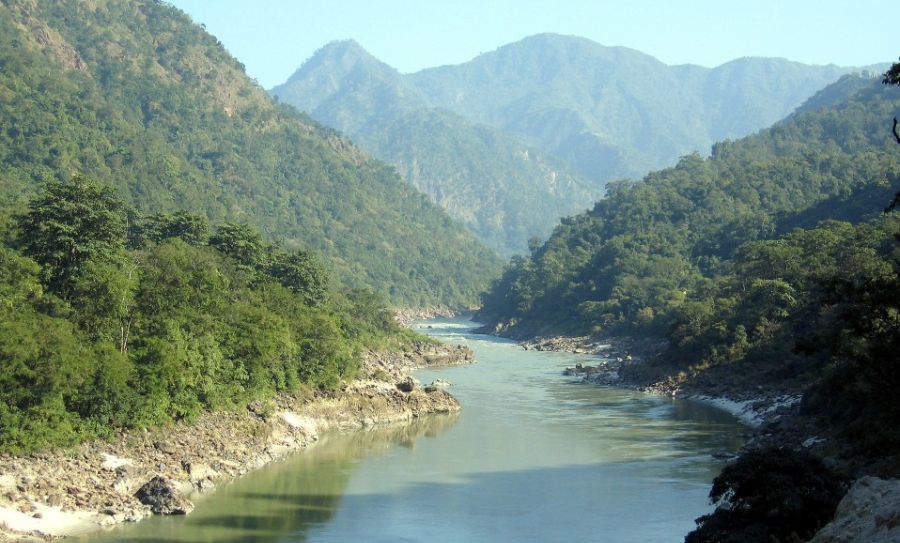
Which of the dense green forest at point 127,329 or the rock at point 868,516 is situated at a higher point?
the dense green forest at point 127,329

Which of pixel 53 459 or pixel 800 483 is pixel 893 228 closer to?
pixel 800 483

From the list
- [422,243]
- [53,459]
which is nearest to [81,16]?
[422,243]

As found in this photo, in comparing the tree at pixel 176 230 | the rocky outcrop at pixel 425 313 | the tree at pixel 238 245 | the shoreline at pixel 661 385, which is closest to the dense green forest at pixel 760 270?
the shoreline at pixel 661 385

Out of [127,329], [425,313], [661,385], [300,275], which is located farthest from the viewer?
[425,313]

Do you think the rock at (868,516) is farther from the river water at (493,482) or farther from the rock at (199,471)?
the rock at (199,471)

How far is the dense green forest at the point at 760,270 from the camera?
1375 inches

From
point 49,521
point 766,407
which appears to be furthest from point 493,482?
point 766,407

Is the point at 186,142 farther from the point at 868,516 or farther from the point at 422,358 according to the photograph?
the point at 868,516

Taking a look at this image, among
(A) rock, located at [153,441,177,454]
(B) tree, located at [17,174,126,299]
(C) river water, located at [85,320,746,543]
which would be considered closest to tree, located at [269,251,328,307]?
(C) river water, located at [85,320,746,543]

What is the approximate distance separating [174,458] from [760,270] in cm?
5192

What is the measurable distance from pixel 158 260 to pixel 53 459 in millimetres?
17675

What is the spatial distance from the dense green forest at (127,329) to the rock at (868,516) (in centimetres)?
2651

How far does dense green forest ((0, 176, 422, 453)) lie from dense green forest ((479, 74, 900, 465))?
24.9 m

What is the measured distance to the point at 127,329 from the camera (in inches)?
1766
